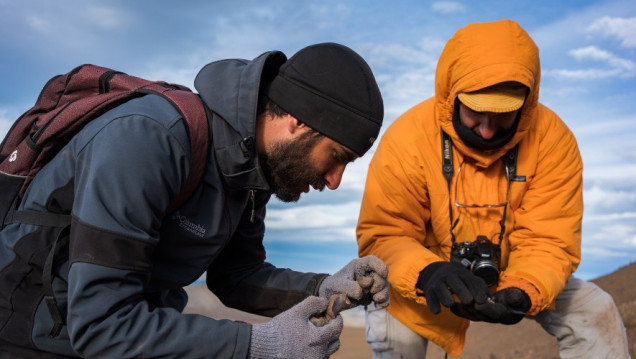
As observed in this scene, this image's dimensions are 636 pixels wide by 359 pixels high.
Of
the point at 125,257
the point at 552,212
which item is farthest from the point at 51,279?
the point at 552,212

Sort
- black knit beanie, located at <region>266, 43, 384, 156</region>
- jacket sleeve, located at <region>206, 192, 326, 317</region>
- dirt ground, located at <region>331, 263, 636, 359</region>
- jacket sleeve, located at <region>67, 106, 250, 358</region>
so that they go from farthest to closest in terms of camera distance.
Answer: dirt ground, located at <region>331, 263, 636, 359</region> → jacket sleeve, located at <region>206, 192, 326, 317</region> → black knit beanie, located at <region>266, 43, 384, 156</region> → jacket sleeve, located at <region>67, 106, 250, 358</region>

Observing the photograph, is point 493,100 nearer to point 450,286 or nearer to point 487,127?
point 487,127

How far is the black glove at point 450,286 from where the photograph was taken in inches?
149

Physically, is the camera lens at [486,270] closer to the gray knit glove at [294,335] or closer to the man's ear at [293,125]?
the gray knit glove at [294,335]

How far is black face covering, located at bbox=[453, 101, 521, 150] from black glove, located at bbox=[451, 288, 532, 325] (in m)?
0.83

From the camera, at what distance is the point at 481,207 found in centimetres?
421

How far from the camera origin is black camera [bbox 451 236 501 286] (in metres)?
4.05

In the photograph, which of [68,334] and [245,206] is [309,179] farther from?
[68,334]

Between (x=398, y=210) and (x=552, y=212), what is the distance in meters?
0.94

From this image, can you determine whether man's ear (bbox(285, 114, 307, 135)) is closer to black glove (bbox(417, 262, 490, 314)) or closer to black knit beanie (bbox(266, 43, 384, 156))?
black knit beanie (bbox(266, 43, 384, 156))

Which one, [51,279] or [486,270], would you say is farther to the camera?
[486,270]

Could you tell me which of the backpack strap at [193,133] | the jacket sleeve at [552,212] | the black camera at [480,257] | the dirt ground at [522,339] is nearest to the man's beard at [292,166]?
the backpack strap at [193,133]

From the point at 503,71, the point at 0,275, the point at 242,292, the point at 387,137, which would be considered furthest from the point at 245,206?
the point at 503,71

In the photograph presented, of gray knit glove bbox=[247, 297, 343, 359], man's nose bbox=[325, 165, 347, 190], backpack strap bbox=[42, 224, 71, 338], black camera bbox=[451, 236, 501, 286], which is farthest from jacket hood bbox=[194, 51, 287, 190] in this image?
black camera bbox=[451, 236, 501, 286]
